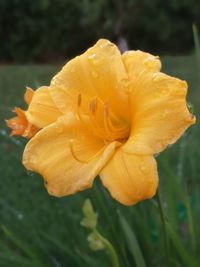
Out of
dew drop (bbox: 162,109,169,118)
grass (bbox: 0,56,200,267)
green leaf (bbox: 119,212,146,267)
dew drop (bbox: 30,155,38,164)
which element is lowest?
grass (bbox: 0,56,200,267)

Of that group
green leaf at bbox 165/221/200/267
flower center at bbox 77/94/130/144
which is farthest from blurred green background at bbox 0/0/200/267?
flower center at bbox 77/94/130/144

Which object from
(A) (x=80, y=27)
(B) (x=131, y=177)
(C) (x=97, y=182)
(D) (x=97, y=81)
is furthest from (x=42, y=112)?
(A) (x=80, y=27)

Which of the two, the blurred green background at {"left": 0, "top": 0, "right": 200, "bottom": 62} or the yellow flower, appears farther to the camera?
the blurred green background at {"left": 0, "top": 0, "right": 200, "bottom": 62}

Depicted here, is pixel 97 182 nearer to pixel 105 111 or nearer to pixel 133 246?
pixel 133 246

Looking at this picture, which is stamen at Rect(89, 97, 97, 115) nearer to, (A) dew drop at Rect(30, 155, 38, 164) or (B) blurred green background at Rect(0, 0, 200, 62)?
(A) dew drop at Rect(30, 155, 38, 164)

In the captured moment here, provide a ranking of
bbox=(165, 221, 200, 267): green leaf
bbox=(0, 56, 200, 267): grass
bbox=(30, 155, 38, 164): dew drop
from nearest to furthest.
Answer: bbox=(30, 155, 38, 164): dew drop < bbox=(165, 221, 200, 267): green leaf < bbox=(0, 56, 200, 267): grass

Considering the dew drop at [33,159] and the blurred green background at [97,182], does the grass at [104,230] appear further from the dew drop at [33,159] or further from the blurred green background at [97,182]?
the dew drop at [33,159]

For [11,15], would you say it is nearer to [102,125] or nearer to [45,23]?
[45,23]
